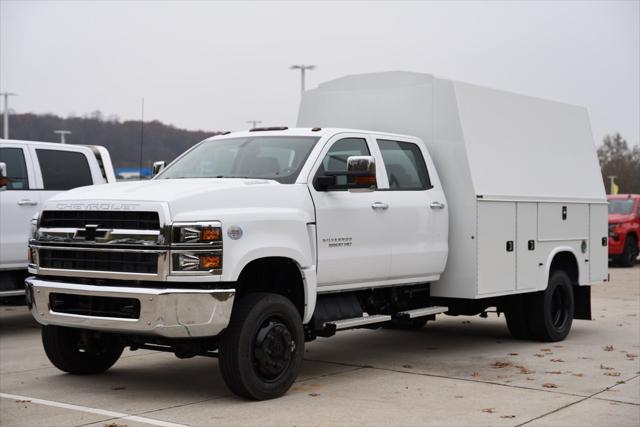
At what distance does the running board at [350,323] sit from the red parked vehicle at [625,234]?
683 inches

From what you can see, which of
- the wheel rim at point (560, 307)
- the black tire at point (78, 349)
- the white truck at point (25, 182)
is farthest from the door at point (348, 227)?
the white truck at point (25, 182)

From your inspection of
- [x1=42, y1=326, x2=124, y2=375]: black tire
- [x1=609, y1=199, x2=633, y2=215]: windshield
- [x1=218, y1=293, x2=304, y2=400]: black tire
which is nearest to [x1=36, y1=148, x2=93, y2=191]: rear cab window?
[x1=42, y1=326, x2=124, y2=375]: black tire

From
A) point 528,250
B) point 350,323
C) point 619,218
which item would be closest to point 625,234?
point 619,218

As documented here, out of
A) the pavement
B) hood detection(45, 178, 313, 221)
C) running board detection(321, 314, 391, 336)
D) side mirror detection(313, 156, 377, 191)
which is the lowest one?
the pavement

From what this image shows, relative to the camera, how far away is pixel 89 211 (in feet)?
24.1

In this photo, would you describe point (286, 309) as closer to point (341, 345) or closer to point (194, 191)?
point (194, 191)

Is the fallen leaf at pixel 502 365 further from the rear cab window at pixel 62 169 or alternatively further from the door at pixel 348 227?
the rear cab window at pixel 62 169

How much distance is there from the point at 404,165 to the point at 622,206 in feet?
60.5

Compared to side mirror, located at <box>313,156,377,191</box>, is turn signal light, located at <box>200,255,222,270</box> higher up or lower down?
lower down

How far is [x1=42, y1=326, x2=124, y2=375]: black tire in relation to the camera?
8.05 metres

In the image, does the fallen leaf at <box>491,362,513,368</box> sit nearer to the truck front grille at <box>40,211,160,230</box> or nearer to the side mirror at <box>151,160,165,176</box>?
the side mirror at <box>151,160,165,176</box>

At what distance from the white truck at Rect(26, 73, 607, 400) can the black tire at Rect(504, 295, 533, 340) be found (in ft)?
0.05

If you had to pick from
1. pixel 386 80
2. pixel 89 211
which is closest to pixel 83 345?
pixel 89 211

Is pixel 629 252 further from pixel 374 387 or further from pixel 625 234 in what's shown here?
pixel 374 387
